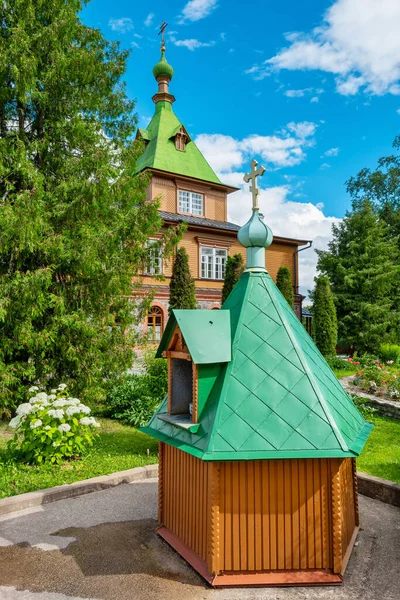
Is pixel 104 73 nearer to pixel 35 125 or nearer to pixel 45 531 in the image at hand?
pixel 35 125

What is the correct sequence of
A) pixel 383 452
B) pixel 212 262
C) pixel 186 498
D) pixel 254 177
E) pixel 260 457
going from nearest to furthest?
pixel 260 457
pixel 186 498
pixel 254 177
pixel 383 452
pixel 212 262

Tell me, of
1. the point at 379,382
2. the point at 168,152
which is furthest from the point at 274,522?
the point at 168,152

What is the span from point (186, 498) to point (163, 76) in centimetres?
3048

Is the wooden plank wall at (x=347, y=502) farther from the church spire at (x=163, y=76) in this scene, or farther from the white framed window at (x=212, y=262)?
the church spire at (x=163, y=76)

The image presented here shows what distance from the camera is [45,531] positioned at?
4.98 metres

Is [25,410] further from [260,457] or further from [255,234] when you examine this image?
[255,234]

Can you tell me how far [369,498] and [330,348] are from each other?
17.8 metres

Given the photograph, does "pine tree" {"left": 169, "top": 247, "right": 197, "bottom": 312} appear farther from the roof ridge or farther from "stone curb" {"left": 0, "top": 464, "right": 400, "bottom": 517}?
the roof ridge

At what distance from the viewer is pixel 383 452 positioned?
8.07m

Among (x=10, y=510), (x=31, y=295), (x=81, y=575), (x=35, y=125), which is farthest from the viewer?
(x=35, y=125)

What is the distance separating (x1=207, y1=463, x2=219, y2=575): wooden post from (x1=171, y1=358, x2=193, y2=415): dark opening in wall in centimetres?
96

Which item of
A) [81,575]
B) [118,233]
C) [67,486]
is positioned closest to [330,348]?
[118,233]

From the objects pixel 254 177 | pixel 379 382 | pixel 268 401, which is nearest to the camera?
pixel 268 401

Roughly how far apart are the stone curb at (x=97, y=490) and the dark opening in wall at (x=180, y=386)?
2607 millimetres
